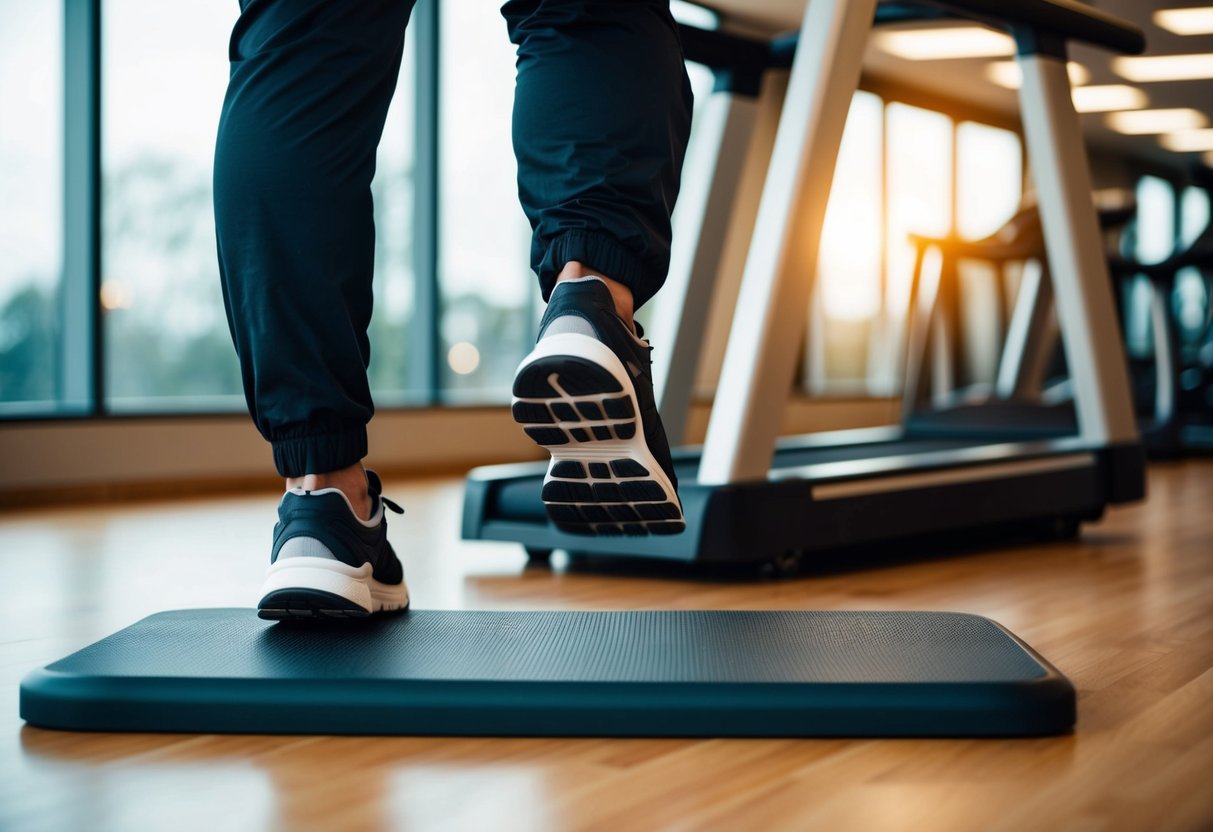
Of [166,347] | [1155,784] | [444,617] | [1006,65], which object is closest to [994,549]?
[444,617]

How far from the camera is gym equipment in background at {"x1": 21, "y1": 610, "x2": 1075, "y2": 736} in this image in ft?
3.11

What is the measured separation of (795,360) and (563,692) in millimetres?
1058

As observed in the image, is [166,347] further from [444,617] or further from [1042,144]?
[444,617]

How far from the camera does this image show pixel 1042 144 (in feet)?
8.02

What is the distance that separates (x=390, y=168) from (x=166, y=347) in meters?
1.25

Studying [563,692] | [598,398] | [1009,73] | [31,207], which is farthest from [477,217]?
[563,692]

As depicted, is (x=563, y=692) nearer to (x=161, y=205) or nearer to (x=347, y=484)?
(x=347, y=484)

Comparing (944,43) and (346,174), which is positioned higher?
(944,43)

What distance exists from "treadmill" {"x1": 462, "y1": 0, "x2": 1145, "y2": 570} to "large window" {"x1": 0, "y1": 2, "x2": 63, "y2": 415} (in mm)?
2075

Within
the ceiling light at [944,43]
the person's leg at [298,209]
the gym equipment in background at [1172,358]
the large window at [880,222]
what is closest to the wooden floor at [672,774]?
the person's leg at [298,209]

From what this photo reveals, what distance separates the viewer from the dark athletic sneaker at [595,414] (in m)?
1.05

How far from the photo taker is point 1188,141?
404 inches

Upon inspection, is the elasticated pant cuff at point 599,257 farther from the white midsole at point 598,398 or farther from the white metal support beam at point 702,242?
the white metal support beam at point 702,242

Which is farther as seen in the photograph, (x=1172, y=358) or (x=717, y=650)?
(x=1172, y=358)
